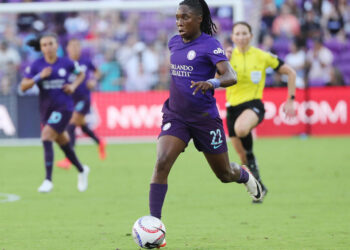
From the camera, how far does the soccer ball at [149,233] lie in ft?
20.9

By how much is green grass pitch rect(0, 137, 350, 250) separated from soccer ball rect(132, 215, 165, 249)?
37cm

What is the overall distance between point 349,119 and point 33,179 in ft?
35.0

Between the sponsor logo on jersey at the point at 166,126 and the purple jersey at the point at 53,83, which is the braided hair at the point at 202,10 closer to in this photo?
the sponsor logo on jersey at the point at 166,126

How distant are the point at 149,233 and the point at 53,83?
207 inches

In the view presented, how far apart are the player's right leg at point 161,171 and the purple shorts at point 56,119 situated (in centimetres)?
462

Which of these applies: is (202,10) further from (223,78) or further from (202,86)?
(202,86)

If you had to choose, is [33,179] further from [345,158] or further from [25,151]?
[345,158]

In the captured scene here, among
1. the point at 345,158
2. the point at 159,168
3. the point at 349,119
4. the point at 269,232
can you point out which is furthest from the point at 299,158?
the point at 159,168

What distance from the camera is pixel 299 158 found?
15.4 metres

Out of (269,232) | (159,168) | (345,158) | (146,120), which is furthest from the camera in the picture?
(146,120)

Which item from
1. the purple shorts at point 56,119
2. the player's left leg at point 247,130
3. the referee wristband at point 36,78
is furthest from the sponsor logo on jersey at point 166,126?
the purple shorts at point 56,119

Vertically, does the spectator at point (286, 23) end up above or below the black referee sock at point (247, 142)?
above

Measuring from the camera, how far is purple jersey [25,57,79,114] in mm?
11031

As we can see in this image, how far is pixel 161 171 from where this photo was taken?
6.62m
